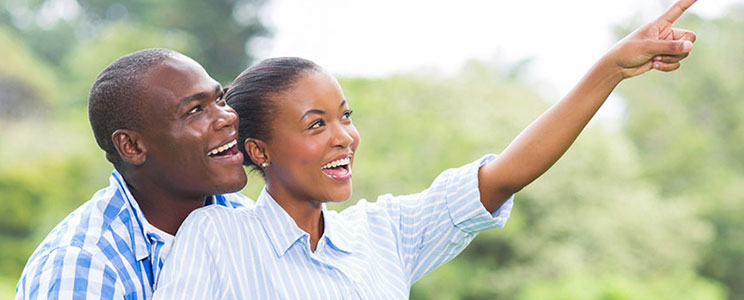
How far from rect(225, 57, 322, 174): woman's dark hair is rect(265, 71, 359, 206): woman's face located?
2 cm

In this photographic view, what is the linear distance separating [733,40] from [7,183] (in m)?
13.9

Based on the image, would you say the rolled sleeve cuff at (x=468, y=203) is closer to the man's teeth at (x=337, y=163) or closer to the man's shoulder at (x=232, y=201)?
the man's teeth at (x=337, y=163)

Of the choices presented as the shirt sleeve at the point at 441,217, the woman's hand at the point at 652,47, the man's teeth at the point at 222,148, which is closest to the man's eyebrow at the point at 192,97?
the man's teeth at the point at 222,148

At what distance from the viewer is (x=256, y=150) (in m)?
1.92

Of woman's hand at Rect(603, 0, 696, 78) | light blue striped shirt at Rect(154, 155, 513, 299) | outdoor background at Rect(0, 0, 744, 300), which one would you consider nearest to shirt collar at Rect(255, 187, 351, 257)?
light blue striped shirt at Rect(154, 155, 513, 299)

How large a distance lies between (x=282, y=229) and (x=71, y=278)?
0.43 metres

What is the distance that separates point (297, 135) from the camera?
1855 millimetres

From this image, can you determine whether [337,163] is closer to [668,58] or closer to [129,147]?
[129,147]

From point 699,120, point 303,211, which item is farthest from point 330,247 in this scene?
point 699,120

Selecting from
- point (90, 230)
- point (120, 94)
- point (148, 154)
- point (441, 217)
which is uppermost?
point (120, 94)

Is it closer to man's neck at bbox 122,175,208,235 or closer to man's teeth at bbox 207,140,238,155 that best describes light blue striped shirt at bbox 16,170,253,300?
man's neck at bbox 122,175,208,235

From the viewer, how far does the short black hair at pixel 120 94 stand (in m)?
1.85

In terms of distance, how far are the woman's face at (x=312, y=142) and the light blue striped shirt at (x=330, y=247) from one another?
8cm

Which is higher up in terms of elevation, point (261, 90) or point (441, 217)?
point (261, 90)
